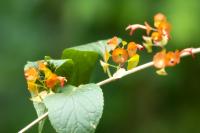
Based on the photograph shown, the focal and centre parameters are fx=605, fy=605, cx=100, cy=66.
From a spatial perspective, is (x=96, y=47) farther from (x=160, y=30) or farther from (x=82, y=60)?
(x=160, y=30)

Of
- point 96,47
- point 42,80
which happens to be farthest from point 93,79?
point 42,80

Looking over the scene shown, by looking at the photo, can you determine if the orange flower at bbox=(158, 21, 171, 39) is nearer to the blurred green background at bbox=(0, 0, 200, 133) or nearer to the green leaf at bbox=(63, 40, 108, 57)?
the green leaf at bbox=(63, 40, 108, 57)

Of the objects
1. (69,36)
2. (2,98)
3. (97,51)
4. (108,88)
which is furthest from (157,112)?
(97,51)

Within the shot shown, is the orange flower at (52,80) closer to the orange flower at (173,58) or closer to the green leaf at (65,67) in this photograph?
the green leaf at (65,67)

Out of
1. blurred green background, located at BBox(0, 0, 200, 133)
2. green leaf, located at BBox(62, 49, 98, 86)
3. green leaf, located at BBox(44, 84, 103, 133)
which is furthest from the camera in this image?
blurred green background, located at BBox(0, 0, 200, 133)

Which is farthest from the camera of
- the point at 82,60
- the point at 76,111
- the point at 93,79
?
the point at 93,79

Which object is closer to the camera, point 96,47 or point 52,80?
point 52,80

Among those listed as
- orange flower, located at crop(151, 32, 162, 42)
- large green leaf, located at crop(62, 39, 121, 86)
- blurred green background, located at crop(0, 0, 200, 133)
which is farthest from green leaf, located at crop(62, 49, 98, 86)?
blurred green background, located at crop(0, 0, 200, 133)
